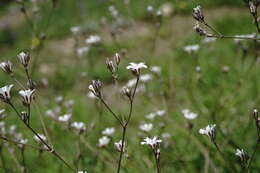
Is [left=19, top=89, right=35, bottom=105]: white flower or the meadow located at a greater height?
the meadow

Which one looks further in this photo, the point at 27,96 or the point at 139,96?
the point at 139,96

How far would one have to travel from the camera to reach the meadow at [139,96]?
211cm

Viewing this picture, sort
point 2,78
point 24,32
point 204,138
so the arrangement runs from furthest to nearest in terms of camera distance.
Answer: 1. point 24,32
2. point 2,78
3. point 204,138

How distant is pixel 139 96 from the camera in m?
4.06

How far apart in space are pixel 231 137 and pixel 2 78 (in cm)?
334

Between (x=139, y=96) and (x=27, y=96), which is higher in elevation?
(x=139, y=96)

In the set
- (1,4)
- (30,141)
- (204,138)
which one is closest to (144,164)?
(204,138)

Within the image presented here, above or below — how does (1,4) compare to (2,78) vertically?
above

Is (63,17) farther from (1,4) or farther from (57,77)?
(1,4)

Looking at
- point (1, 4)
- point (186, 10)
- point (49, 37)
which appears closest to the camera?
point (186, 10)

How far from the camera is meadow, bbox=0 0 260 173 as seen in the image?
2.11m

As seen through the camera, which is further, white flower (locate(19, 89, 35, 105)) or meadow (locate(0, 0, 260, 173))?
meadow (locate(0, 0, 260, 173))

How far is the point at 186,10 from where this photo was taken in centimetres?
580

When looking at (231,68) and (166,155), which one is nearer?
(166,155)
